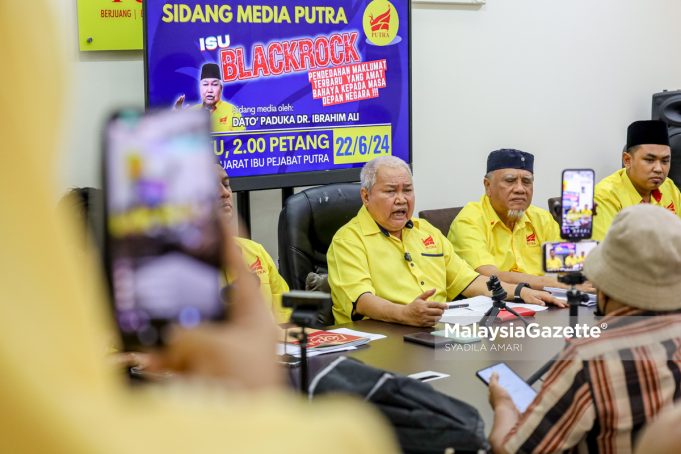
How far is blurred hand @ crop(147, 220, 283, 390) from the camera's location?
38 centimetres

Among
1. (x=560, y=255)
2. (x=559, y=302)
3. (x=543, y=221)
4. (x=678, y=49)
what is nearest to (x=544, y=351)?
(x=560, y=255)

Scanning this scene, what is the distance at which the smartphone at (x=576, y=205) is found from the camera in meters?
2.56

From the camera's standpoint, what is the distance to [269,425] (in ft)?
1.08

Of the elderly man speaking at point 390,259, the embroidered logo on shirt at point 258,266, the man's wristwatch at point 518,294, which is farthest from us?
the elderly man speaking at point 390,259

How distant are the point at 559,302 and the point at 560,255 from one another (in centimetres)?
96

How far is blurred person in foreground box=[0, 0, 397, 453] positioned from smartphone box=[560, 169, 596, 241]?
2.30m

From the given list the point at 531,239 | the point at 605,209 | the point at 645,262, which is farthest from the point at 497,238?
the point at 645,262

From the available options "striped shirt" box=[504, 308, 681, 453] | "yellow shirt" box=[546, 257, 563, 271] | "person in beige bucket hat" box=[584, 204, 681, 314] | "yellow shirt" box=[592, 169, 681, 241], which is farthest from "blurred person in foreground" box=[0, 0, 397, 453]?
"yellow shirt" box=[592, 169, 681, 241]

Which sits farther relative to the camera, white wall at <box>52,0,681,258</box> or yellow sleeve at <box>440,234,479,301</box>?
white wall at <box>52,0,681,258</box>

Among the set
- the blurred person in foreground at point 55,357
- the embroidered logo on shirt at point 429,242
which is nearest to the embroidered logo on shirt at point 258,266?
the embroidered logo on shirt at point 429,242

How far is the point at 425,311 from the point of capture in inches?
123

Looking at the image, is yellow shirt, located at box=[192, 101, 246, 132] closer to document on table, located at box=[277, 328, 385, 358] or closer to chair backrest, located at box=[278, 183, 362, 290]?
chair backrest, located at box=[278, 183, 362, 290]

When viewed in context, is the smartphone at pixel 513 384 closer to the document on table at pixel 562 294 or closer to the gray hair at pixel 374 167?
the document on table at pixel 562 294

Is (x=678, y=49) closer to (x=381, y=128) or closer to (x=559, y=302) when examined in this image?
(x=381, y=128)
